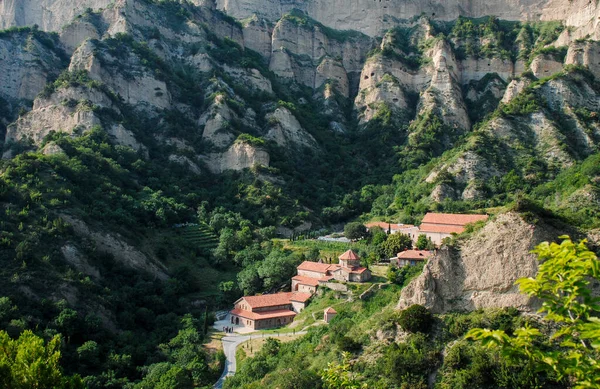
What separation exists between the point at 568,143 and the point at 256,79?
61.0 m

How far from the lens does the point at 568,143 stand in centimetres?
7481

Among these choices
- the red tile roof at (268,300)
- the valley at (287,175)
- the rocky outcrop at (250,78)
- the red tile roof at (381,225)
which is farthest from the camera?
the rocky outcrop at (250,78)

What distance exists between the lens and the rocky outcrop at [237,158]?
273 ft

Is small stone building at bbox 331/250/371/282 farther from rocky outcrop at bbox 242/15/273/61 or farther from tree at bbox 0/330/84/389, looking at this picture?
rocky outcrop at bbox 242/15/273/61

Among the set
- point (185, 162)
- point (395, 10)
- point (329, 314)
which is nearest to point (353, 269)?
point (329, 314)

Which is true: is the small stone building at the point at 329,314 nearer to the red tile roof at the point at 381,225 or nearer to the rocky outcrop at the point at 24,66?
the red tile roof at the point at 381,225

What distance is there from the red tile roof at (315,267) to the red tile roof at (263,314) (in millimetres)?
5374

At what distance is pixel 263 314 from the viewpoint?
1886 inches

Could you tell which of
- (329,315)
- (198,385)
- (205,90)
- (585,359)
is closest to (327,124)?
(205,90)

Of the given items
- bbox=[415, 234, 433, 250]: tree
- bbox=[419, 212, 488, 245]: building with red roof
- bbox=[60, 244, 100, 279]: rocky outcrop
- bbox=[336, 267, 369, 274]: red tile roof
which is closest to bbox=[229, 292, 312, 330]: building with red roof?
bbox=[336, 267, 369, 274]: red tile roof

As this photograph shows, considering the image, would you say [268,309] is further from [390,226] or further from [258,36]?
[258,36]

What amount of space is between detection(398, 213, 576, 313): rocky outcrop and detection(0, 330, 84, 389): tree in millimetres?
19371

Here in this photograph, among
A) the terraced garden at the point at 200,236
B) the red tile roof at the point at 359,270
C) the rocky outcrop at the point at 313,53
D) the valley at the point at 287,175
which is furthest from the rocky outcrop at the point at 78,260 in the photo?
the rocky outcrop at the point at 313,53

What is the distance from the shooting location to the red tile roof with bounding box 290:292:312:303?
4905 centimetres
